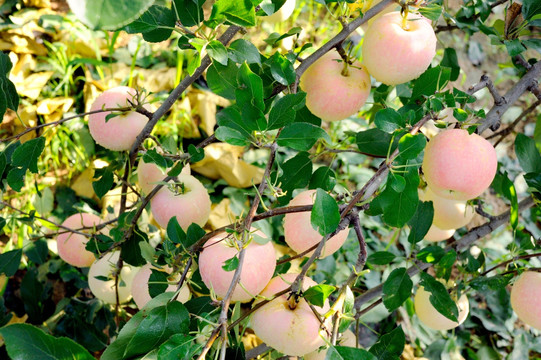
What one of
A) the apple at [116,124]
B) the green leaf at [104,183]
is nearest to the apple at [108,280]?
the green leaf at [104,183]

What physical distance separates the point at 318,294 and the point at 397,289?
10.3 inches

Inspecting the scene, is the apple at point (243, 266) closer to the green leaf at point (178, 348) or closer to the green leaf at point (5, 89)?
the green leaf at point (178, 348)

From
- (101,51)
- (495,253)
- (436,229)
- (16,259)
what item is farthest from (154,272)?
(101,51)

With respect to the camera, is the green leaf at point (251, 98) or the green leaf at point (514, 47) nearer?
the green leaf at point (251, 98)

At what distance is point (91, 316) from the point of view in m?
1.04

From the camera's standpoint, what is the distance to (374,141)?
2.46ft

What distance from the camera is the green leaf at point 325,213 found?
1.68ft

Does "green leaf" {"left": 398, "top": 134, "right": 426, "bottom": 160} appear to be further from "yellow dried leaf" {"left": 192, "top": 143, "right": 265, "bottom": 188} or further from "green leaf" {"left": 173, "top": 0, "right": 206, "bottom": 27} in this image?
"yellow dried leaf" {"left": 192, "top": 143, "right": 265, "bottom": 188}

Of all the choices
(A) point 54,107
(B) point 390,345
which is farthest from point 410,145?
(A) point 54,107

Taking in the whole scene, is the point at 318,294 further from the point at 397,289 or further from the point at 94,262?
the point at 94,262

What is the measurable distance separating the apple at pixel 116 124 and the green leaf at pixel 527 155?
545 mm

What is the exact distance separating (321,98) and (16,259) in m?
0.60

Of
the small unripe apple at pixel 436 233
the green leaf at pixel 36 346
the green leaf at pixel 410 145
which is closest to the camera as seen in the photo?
the green leaf at pixel 36 346

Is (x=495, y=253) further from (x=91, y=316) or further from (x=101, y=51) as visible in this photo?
(x=101, y=51)
